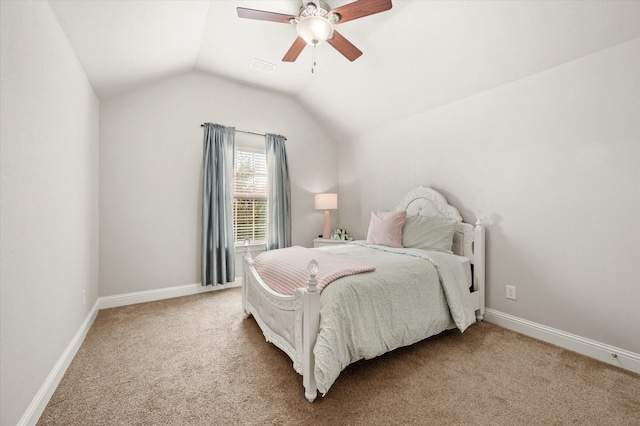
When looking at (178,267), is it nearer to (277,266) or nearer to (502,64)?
(277,266)

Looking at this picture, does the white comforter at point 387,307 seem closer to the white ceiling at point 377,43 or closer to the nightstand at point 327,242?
the nightstand at point 327,242

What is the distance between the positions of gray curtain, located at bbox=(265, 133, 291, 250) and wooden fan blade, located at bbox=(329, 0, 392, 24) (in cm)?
237

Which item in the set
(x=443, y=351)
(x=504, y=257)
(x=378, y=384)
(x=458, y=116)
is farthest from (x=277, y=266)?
(x=458, y=116)

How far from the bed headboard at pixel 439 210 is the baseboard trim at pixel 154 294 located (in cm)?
269

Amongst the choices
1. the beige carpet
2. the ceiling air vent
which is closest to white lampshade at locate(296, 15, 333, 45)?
the ceiling air vent

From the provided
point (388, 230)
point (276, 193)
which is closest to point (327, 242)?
point (276, 193)

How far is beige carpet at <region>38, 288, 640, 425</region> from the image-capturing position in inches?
59.5

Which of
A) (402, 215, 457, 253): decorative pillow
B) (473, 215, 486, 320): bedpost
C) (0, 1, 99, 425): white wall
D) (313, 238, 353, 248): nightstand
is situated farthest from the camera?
(313, 238, 353, 248): nightstand

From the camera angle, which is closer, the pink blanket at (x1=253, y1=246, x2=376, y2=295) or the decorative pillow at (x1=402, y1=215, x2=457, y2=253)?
the pink blanket at (x1=253, y1=246, x2=376, y2=295)

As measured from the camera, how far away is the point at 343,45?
2.34 meters

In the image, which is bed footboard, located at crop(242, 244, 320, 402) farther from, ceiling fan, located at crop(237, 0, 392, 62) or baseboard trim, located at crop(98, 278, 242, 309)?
ceiling fan, located at crop(237, 0, 392, 62)

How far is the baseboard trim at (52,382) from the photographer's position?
142 cm

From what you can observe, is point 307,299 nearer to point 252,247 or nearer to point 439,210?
point 439,210

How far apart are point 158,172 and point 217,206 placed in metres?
0.81
